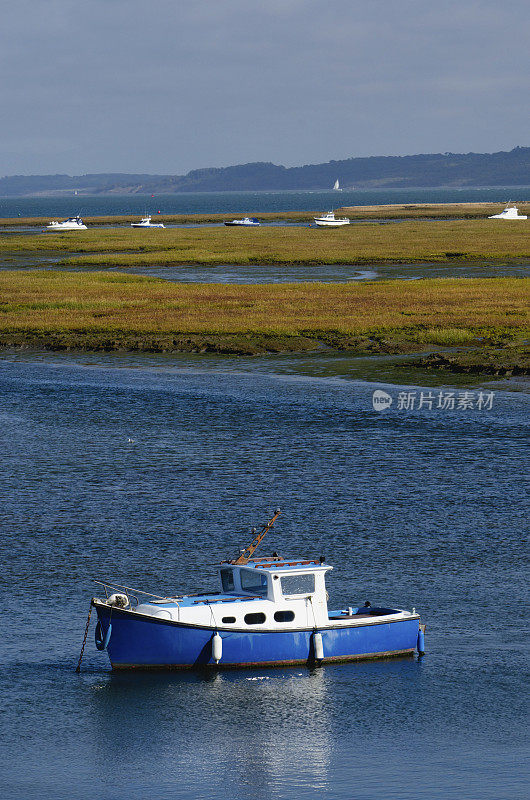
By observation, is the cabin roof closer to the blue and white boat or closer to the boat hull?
the blue and white boat

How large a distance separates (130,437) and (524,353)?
3359cm

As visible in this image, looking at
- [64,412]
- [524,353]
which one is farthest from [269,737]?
[524,353]

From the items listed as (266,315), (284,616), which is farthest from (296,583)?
(266,315)

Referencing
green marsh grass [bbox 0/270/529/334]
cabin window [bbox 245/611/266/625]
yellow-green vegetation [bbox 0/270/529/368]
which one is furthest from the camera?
green marsh grass [bbox 0/270/529/334]

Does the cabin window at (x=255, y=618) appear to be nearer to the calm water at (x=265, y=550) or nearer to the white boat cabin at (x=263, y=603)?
the white boat cabin at (x=263, y=603)

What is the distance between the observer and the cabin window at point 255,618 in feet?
104

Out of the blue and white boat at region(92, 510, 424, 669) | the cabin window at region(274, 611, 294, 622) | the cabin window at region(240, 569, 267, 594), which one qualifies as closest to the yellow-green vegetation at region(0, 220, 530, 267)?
the cabin window at region(240, 569, 267, 594)

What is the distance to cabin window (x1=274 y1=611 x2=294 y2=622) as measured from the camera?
3196 centimetres

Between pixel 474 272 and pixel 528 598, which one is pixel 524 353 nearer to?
pixel 528 598

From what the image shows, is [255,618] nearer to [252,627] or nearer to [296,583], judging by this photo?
[252,627]

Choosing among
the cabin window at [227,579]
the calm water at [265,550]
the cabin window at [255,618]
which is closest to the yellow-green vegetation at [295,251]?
the calm water at [265,550]

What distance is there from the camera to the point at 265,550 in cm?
4047

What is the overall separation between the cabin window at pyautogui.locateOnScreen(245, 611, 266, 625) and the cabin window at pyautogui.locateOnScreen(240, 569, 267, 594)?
2.48 ft

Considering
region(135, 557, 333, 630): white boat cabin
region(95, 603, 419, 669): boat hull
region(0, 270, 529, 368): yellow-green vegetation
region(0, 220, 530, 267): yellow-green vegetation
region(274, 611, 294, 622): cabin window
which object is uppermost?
region(0, 220, 530, 267): yellow-green vegetation
